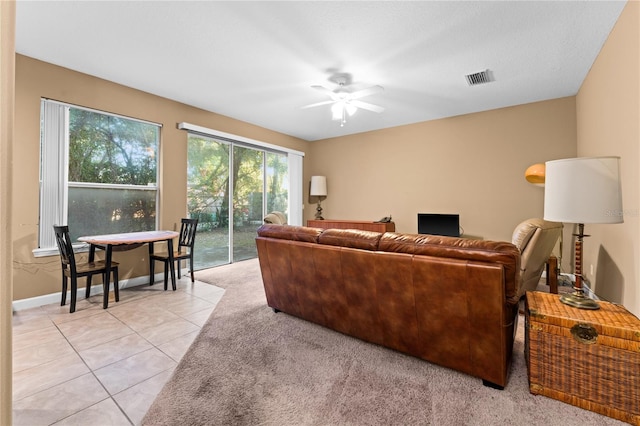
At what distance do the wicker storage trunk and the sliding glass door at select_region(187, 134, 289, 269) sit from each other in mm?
4414

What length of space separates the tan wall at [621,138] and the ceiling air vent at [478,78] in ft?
3.13

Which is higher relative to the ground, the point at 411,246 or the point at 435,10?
the point at 435,10

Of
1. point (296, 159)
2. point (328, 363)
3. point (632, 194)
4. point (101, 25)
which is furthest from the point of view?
point (296, 159)

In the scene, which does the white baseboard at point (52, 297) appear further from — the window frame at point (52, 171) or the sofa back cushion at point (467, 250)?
the sofa back cushion at point (467, 250)

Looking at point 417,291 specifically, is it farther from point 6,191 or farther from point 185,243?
point 185,243

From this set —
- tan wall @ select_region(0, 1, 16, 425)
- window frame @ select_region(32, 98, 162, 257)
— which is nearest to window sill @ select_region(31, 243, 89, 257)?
window frame @ select_region(32, 98, 162, 257)

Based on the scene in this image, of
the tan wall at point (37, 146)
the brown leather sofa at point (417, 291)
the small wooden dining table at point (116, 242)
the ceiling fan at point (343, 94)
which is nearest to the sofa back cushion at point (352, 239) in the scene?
the brown leather sofa at point (417, 291)

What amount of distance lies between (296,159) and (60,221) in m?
4.26

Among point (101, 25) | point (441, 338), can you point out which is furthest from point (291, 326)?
point (101, 25)

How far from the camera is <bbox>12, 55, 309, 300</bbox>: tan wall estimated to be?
2.82 metres

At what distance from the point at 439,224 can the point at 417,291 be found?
3.38 metres

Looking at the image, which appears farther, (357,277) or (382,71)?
(382,71)

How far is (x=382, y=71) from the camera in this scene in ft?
10.2

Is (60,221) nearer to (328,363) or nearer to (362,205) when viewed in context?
(328,363)
